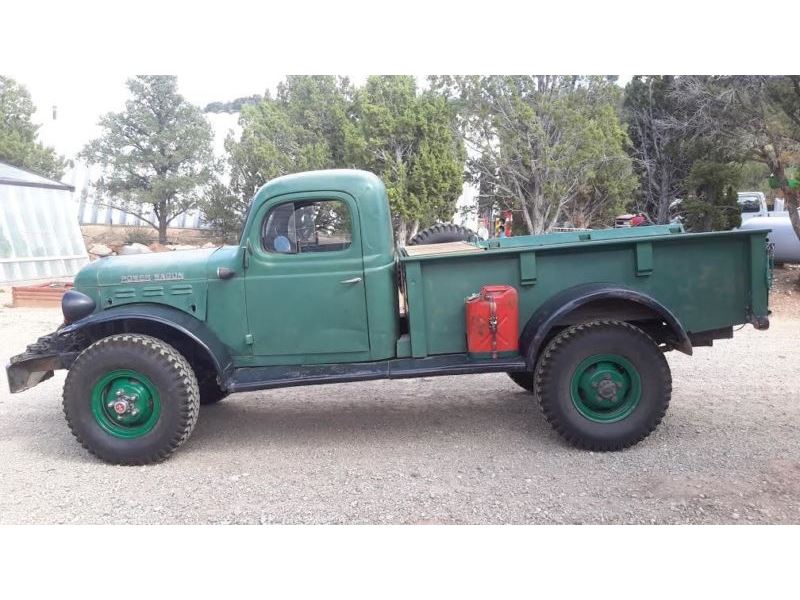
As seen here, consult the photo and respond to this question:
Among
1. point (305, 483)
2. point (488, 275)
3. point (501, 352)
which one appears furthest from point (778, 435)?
point (305, 483)

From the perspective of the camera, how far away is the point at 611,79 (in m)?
13.2

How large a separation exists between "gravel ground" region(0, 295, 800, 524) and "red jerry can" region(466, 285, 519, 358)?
29.1 inches

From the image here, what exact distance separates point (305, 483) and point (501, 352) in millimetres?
1552

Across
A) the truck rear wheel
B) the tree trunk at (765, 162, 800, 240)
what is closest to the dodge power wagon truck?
the truck rear wheel

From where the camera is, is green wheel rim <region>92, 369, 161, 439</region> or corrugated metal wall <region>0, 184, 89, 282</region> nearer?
green wheel rim <region>92, 369, 161, 439</region>

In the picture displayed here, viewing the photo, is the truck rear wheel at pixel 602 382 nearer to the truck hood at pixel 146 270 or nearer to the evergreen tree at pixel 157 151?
the truck hood at pixel 146 270

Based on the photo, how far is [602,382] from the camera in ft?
13.8

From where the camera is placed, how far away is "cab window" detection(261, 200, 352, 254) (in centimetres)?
442

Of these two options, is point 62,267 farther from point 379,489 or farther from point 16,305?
point 379,489

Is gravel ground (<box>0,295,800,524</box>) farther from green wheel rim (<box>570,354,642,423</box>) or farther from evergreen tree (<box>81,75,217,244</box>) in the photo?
evergreen tree (<box>81,75,217,244</box>)

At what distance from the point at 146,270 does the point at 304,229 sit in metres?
1.22

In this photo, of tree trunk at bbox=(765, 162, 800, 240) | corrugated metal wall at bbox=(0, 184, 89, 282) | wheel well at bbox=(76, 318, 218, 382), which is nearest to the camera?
wheel well at bbox=(76, 318, 218, 382)

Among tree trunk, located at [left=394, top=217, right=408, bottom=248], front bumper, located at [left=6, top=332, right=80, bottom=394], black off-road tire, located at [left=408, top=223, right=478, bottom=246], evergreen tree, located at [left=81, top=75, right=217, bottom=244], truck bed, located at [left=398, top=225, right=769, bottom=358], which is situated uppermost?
evergreen tree, located at [left=81, top=75, right=217, bottom=244]

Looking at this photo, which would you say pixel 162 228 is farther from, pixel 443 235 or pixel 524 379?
pixel 524 379
